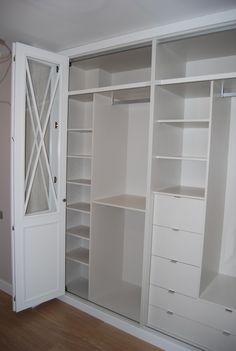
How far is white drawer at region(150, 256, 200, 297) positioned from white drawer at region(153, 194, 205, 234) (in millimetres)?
309

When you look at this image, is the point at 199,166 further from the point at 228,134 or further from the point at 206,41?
the point at 206,41

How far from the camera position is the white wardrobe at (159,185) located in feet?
7.18

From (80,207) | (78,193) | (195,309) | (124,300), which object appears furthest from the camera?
A: (78,193)

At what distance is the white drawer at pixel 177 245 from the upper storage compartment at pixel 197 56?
127 centimetres

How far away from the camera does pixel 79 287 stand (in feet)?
10.2

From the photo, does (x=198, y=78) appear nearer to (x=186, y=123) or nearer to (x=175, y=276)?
(x=186, y=123)

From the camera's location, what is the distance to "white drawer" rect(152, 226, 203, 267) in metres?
2.18

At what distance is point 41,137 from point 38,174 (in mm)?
355

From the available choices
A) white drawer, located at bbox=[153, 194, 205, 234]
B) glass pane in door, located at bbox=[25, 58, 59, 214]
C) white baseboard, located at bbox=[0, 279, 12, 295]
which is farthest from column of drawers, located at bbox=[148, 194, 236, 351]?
white baseboard, located at bbox=[0, 279, 12, 295]

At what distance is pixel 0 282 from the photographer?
3.16 m

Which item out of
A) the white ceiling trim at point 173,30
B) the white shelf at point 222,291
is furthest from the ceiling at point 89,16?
the white shelf at point 222,291

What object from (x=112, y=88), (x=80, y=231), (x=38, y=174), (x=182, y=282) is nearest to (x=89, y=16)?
(x=112, y=88)

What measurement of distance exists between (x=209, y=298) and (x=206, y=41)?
2.00m

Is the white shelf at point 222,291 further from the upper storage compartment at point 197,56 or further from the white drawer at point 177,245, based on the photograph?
the upper storage compartment at point 197,56
